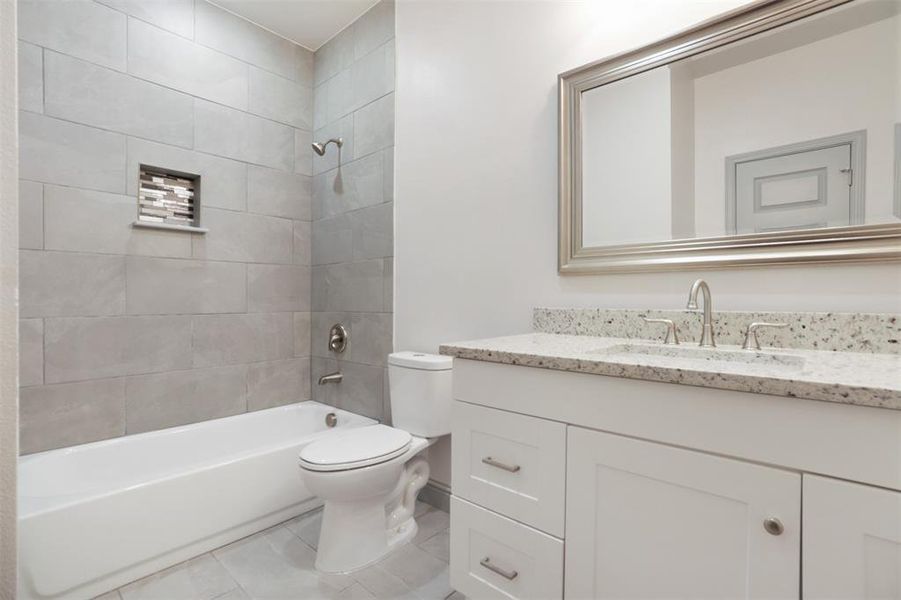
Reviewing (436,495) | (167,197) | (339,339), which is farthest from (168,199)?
(436,495)

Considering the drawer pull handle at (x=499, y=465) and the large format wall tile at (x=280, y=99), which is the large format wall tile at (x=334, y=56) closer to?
the large format wall tile at (x=280, y=99)

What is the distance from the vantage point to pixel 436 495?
2.15 meters

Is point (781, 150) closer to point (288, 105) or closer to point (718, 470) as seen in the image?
point (718, 470)

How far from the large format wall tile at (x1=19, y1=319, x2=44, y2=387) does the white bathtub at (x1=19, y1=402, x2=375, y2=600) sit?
0.33 m

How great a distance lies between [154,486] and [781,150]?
7.75 ft

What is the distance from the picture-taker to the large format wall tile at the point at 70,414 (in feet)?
6.09

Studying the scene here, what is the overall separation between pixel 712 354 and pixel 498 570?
2.74ft

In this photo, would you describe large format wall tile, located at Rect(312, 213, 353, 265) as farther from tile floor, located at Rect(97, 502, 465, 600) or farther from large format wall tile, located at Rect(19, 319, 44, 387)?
tile floor, located at Rect(97, 502, 465, 600)

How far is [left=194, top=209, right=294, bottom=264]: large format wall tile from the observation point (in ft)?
7.84

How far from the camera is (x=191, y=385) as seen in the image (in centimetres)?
232

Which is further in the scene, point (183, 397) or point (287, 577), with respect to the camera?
point (183, 397)

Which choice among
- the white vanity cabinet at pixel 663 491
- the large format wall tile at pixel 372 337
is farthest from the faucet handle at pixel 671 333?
the large format wall tile at pixel 372 337

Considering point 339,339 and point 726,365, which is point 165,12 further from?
point 726,365

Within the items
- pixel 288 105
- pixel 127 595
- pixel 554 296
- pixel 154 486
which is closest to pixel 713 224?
pixel 554 296
